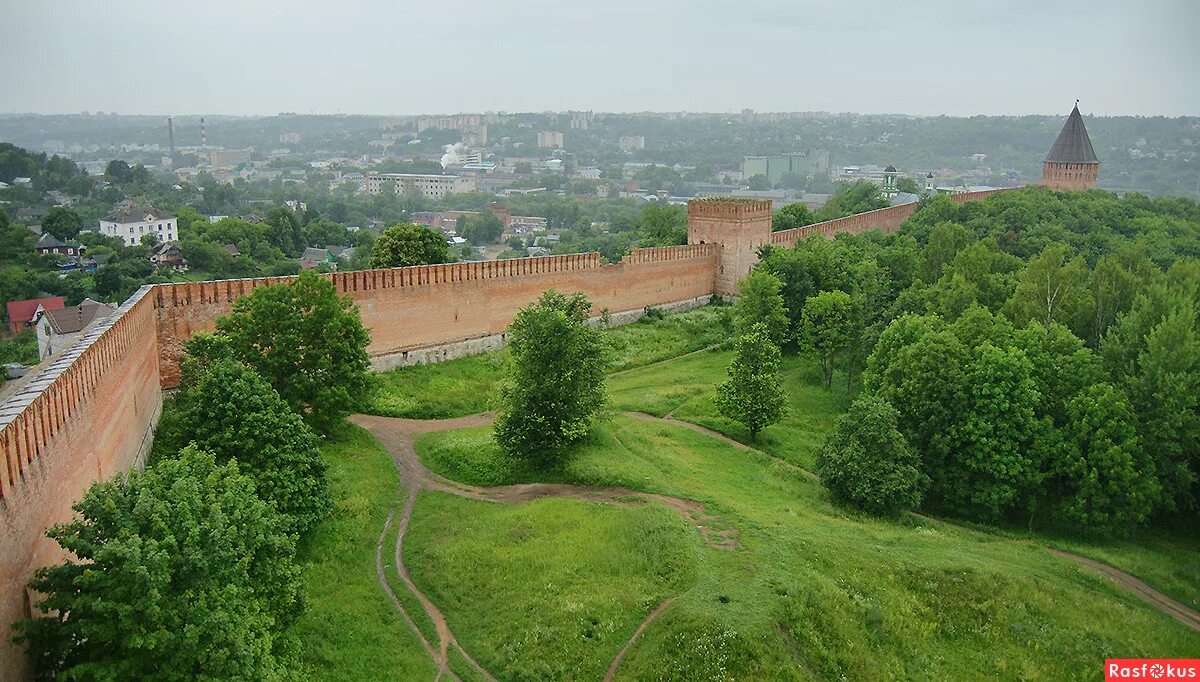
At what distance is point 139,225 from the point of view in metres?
76.9

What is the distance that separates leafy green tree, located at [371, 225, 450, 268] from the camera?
33.2 meters

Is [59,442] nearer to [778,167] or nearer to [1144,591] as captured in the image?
[1144,591]

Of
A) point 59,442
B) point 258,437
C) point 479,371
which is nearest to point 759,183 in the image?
point 479,371

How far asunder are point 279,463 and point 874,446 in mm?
13467

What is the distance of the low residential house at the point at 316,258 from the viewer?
67500mm

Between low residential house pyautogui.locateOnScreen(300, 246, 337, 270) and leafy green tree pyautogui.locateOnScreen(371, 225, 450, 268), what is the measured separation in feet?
112

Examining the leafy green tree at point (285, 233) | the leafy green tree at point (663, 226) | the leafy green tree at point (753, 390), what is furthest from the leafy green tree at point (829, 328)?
the leafy green tree at point (285, 233)

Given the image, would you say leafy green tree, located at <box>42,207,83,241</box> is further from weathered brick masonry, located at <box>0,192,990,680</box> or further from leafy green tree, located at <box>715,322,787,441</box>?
leafy green tree, located at <box>715,322,787,441</box>

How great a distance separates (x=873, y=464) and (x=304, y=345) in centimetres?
1387

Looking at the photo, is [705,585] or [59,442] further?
[705,585]

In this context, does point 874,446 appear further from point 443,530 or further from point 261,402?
point 261,402

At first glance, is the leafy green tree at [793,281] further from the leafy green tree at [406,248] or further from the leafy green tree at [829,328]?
the leafy green tree at [406,248]

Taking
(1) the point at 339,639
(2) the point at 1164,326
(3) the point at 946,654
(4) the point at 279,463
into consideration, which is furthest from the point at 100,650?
(2) the point at 1164,326

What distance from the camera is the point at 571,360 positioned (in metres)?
21.5
